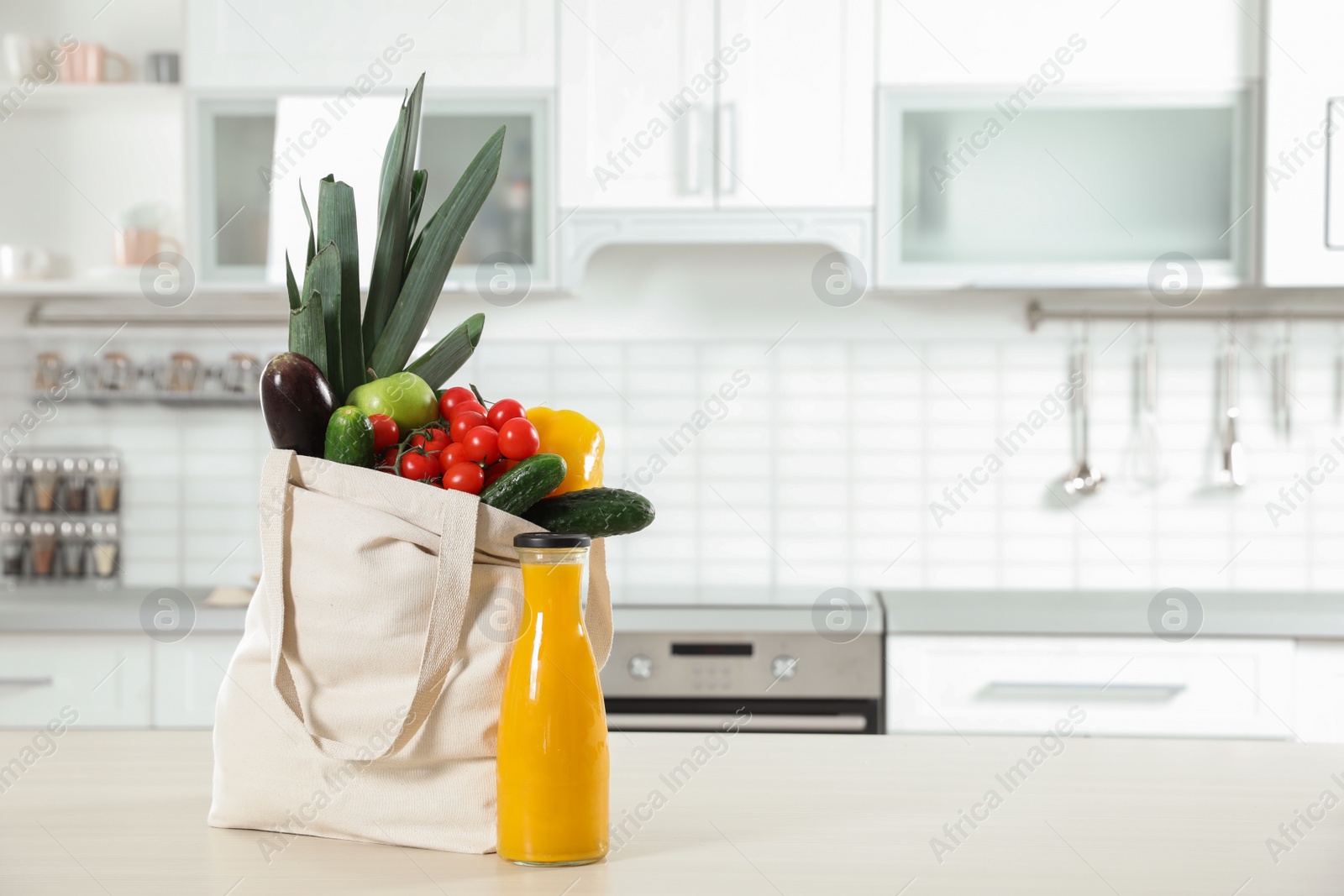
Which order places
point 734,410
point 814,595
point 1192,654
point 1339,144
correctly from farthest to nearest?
point 734,410 → point 814,595 → point 1339,144 → point 1192,654

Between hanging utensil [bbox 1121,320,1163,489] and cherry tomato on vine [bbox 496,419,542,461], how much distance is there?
6.99 ft

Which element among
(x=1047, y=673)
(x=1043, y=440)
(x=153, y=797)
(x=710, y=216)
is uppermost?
(x=710, y=216)

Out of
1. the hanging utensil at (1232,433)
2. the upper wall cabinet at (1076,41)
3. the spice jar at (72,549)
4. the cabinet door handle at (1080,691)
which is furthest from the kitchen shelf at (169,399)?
the hanging utensil at (1232,433)

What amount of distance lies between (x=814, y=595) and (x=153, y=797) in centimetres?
172

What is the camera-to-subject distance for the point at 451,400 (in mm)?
720

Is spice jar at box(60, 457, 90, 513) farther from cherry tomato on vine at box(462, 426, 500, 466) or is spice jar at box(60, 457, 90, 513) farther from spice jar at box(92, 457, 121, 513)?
cherry tomato on vine at box(462, 426, 500, 466)

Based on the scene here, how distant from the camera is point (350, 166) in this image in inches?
90.6

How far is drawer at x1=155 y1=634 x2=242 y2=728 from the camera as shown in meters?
2.11

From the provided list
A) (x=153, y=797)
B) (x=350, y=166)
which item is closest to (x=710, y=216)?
(x=350, y=166)

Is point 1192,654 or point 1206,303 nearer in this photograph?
point 1192,654

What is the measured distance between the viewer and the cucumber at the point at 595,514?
689 millimetres

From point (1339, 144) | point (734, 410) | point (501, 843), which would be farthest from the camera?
point (734, 410)

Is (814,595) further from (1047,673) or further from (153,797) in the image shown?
(153,797)

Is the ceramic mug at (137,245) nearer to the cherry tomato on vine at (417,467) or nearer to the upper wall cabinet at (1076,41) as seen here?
the upper wall cabinet at (1076,41)
